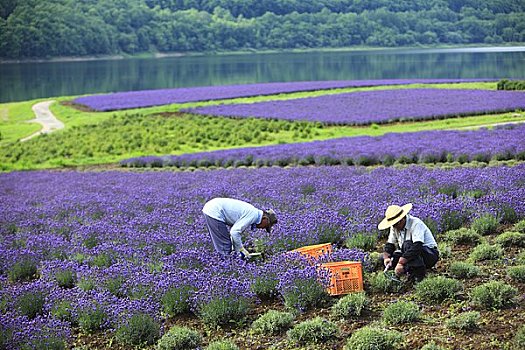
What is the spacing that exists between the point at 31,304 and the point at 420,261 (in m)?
5.13

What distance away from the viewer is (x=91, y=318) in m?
8.04

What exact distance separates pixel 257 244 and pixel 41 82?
270 feet

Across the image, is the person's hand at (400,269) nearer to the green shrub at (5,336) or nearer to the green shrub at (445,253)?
the green shrub at (445,253)

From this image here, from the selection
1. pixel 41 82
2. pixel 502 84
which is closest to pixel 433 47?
pixel 41 82

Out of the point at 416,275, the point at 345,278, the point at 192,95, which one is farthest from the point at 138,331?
the point at 192,95

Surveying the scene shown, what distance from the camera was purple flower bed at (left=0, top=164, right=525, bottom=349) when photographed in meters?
8.23

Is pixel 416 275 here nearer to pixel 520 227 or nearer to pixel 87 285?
pixel 520 227

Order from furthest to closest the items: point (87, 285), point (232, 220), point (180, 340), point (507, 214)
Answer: point (507, 214) → point (232, 220) → point (87, 285) → point (180, 340)

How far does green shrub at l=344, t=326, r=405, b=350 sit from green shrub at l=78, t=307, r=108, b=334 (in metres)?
3.13

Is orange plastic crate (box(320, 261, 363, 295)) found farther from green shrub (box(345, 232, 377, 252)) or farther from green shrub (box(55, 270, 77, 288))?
green shrub (box(55, 270, 77, 288))

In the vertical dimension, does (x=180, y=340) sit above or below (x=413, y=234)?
below

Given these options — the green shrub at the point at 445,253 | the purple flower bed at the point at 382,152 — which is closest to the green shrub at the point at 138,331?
the green shrub at the point at 445,253

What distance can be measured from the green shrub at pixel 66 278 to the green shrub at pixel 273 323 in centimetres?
358

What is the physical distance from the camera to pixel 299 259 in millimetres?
8789
